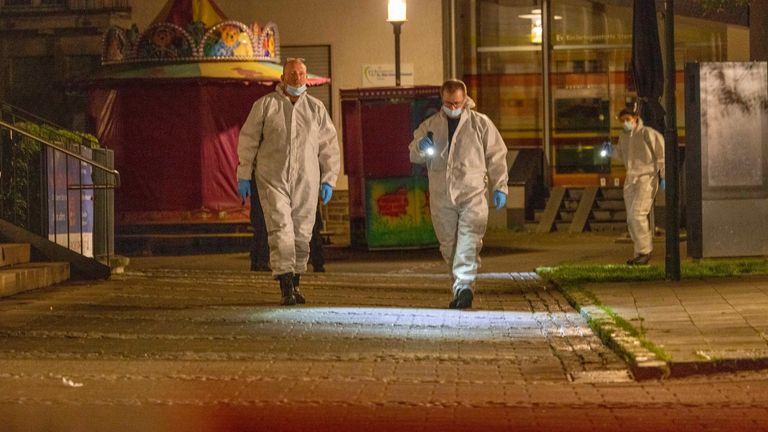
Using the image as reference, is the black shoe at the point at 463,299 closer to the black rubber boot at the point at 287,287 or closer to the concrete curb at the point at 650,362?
the black rubber boot at the point at 287,287

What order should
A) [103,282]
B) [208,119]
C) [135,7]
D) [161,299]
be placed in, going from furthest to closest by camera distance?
[135,7]
[208,119]
[103,282]
[161,299]

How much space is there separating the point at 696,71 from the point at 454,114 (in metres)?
4.46

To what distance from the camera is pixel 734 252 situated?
1666 centimetres

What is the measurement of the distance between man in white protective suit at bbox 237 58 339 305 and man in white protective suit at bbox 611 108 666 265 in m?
6.01

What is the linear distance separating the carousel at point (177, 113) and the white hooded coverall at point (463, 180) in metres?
10.8

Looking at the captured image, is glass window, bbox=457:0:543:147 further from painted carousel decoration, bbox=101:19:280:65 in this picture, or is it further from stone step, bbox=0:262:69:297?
stone step, bbox=0:262:69:297

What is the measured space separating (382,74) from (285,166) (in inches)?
595

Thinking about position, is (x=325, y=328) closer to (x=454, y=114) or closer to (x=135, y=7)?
(x=454, y=114)

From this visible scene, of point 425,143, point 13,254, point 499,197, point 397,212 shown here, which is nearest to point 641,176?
point 397,212

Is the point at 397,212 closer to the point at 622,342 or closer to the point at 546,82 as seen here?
the point at 546,82

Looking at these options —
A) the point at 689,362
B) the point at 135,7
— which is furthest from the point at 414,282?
the point at 135,7

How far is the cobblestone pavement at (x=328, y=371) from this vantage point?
7695 millimetres

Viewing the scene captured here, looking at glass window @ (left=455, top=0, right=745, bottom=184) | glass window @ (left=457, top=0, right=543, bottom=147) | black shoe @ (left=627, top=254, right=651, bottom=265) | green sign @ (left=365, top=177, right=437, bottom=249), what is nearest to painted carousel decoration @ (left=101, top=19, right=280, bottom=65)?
green sign @ (left=365, top=177, right=437, bottom=249)

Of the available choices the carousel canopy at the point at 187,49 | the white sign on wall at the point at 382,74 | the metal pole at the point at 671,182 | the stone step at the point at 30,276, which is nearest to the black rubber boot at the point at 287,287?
the stone step at the point at 30,276
